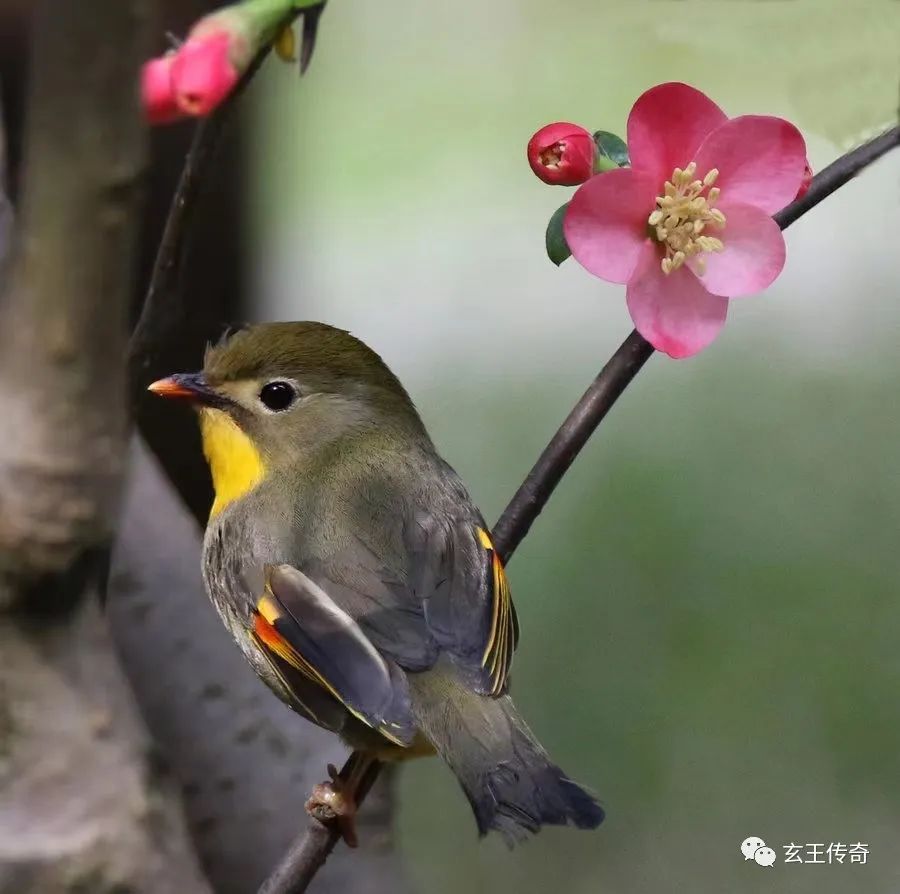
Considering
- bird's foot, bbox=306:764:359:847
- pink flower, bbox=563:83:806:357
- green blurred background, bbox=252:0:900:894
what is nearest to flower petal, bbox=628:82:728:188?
pink flower, bbox=563:83:806:357

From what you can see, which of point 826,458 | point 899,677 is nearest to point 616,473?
point 826,458

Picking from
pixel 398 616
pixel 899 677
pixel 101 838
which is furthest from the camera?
pixel 899 677

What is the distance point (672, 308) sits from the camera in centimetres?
73

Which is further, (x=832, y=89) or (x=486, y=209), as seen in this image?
(x=486, y=209)

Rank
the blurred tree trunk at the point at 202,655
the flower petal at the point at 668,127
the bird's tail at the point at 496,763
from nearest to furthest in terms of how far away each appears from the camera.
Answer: the bird's tail at the point at 496,763 → the flower petal at the point at 668,127 → the blurred tree trunk at the point at 202,655

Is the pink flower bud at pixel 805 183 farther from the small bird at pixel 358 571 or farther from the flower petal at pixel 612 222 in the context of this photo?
the small bird at pixel 358 571

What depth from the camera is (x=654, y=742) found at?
1021 millimetres

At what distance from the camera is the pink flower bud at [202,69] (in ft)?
2.30

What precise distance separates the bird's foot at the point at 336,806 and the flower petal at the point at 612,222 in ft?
1.29

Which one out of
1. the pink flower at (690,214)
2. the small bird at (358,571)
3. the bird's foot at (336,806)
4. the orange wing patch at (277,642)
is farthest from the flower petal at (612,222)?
the bird's foot at (336,806)

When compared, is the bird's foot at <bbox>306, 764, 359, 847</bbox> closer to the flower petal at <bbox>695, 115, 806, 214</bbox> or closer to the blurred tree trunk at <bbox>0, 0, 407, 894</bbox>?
the blurred tree trunk at <bbox>0, 0, 407, 894</bbox>

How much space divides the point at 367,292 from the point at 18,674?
397 millimetres

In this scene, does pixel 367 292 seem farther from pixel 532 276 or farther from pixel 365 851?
pixel 365 851

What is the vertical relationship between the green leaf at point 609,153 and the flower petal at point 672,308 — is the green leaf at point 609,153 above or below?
above
